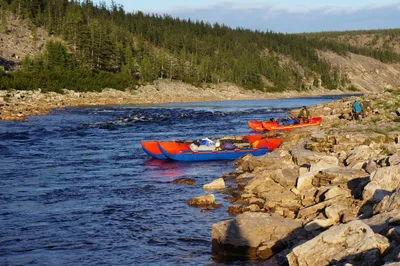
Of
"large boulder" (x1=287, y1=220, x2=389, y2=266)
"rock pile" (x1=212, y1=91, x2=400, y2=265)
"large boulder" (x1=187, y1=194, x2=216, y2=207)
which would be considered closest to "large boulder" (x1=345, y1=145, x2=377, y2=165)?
"rock pile" (x1=212, y1=91, x2=400, y2=265)

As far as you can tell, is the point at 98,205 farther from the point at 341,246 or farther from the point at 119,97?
the point at 119,97

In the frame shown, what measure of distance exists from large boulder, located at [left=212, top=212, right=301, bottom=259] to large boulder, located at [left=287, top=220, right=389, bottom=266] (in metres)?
2.16

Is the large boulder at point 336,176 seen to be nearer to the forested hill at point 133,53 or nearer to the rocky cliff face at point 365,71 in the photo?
the forested hill at point 133,53

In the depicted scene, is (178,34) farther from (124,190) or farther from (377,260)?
(377,260)

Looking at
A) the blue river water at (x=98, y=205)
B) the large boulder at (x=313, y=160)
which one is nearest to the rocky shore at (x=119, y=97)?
the blue river water at (x=98, y=205)

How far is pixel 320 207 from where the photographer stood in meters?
11.3

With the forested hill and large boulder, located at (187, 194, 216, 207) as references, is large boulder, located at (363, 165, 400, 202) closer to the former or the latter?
large boulder, located at (187, 194, 216, 207)

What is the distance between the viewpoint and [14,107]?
1893 inches

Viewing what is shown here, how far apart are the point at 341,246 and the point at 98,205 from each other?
859cm

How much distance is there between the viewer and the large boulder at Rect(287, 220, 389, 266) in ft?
23.4

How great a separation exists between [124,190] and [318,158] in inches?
249

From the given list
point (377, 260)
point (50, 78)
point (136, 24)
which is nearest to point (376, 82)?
point (136, 24)

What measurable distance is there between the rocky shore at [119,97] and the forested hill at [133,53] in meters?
2.77

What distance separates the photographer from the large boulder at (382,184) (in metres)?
10.3
